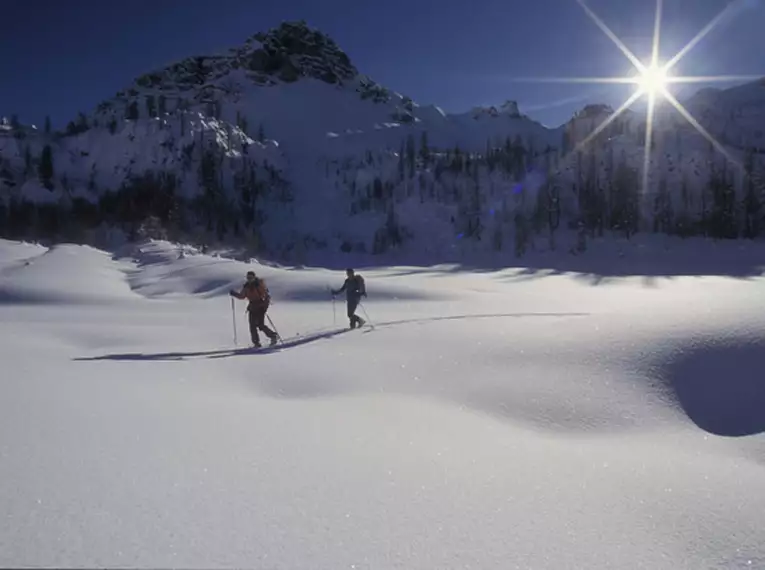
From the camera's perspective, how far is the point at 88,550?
8.98ft

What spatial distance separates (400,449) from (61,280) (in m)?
25.2

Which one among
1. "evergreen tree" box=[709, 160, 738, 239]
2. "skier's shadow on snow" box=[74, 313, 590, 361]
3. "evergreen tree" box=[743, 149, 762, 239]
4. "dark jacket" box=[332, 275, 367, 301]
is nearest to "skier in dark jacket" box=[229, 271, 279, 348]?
"skier's shadow on snow" box=[74, 313, 590, 361]

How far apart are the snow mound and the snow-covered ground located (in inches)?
433

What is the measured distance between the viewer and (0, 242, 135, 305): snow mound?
20.7 m

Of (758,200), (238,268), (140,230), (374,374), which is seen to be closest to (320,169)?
(140,230)

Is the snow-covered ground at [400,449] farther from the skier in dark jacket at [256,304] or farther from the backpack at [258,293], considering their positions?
the backpack at [258,293]

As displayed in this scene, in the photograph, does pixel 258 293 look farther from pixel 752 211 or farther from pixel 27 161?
pixel 27 161

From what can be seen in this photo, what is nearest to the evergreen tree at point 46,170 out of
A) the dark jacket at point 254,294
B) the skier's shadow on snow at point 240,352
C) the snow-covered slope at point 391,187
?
the snow-covered slope at point 391,187

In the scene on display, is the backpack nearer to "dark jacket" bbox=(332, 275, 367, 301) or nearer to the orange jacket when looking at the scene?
the orange jacket

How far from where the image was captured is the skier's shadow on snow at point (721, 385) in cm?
674

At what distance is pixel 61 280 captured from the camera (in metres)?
24.5

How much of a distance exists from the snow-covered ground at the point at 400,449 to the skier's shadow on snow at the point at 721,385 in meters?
0.03

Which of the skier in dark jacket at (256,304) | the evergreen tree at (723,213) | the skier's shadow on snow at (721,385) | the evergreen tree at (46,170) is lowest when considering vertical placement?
the skier's shadow on snow at (721,385)

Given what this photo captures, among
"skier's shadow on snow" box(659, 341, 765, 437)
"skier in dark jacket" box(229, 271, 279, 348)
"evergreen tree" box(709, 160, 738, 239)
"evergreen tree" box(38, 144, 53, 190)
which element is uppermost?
"evergreen tree" box(38, 144, 53, 190)
